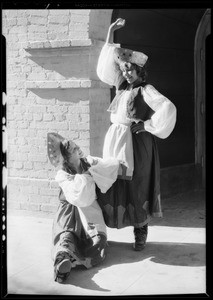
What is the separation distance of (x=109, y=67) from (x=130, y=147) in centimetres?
75

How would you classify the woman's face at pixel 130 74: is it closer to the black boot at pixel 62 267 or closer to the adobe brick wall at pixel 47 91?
the adobe brick wall at pixel 47 91

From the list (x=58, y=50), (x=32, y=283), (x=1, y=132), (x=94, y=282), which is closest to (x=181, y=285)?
(x=94, y=282)

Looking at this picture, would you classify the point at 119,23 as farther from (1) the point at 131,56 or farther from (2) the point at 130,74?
(2) the point at 130,74

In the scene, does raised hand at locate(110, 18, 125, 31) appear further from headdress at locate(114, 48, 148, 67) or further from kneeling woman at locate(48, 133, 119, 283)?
kneeling woman at locate(48, 133, 119, 283)

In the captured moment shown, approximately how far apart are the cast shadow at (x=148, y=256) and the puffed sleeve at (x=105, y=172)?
2.08ft

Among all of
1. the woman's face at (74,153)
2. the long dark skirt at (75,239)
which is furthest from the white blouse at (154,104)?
the long dark skirt at (75,239)

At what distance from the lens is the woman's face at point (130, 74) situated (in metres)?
4.07

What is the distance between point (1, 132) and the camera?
9.68 ft

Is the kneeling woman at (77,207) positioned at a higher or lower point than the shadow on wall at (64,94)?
lower

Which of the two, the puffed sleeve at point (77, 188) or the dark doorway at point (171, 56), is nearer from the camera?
the puffed sleeve at point (77, 188)

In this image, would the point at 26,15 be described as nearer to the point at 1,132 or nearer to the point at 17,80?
the point at 17,80

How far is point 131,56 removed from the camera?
400 cm

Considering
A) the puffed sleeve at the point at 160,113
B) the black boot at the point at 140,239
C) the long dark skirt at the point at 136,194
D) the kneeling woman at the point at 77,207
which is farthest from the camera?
the black boot at the point at 140,239

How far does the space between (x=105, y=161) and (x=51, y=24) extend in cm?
193
